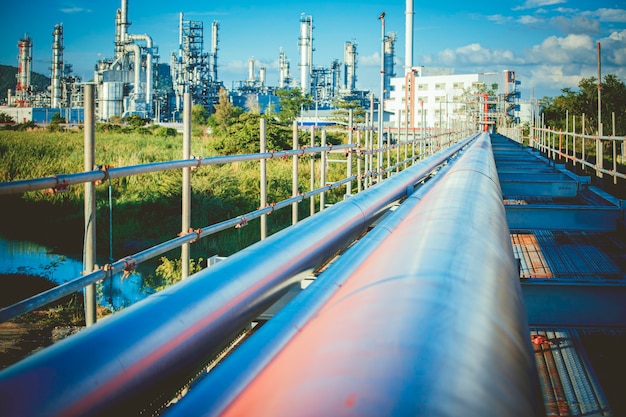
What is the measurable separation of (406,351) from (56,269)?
1031 centimetres

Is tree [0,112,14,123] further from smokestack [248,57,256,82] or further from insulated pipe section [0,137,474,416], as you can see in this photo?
insulated pipe section [0,137,474,416]

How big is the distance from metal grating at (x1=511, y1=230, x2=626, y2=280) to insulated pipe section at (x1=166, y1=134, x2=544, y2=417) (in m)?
4.05

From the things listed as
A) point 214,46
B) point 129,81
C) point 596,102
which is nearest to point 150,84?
point 129,81

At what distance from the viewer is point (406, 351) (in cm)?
84

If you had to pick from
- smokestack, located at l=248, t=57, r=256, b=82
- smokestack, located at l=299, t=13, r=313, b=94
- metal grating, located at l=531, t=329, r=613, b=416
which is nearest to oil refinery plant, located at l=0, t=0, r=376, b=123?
smokestack, located at l=299, t=13, r=313, b=94

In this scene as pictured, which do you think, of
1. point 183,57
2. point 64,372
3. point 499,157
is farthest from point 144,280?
point 183,57

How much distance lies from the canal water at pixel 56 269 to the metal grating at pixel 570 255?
522cm

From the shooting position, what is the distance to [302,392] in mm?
781

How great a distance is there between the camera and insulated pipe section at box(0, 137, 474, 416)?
944 mm

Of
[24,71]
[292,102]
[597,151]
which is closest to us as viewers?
[597,151]

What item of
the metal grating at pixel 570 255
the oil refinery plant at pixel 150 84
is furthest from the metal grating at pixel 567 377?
the oil refinery plant at pixel 150 84

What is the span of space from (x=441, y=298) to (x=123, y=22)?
197ft

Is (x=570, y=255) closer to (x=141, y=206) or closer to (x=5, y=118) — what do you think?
(x=141, y=206)

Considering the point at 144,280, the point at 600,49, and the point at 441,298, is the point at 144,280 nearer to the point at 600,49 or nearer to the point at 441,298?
the point at 441,298
